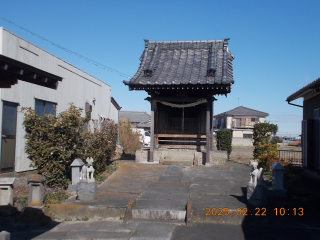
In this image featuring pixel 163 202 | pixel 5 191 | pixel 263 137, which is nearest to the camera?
pixel 163 202

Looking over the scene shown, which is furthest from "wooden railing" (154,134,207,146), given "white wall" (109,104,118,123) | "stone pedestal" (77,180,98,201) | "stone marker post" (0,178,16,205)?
"stone marker post" (0,178,16,205)

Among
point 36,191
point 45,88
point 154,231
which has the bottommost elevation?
point 154,231

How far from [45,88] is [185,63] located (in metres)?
6.55

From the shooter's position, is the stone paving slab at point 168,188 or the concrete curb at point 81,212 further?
the stone paving slab at point 168,188

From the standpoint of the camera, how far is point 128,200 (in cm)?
809

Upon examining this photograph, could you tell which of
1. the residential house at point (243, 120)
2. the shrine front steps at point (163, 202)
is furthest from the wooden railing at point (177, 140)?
the residential house at point (243, 120)

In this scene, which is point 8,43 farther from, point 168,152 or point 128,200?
point 168,152

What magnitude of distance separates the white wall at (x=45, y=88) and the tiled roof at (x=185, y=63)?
307 centimetres

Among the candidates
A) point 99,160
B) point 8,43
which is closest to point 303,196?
point 99,160

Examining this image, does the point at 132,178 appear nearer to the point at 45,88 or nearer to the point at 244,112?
the point at 45,88

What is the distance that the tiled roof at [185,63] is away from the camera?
1328 centimetres

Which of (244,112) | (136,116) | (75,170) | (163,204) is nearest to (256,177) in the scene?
(163,204)

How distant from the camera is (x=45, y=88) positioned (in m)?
12.3

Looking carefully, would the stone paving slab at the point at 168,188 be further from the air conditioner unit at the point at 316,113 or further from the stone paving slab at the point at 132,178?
the air conditioner unit at the point at 316,113
